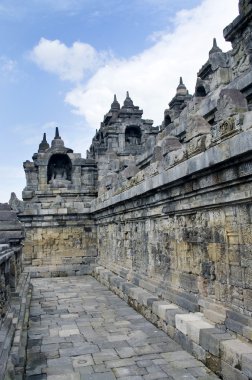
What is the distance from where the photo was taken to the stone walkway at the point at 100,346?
503 cm

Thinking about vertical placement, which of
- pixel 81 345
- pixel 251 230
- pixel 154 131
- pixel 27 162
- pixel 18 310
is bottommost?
pixel 81 345

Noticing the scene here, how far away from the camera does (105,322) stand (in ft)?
25.6

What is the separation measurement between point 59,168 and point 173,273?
46.5 feet

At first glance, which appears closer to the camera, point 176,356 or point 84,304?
point 176,356

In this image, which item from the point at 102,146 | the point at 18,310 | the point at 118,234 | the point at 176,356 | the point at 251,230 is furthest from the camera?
the point at 102,146

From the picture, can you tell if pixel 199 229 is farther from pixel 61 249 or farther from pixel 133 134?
pixel 133 134

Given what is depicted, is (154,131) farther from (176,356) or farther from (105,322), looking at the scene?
(176,356)

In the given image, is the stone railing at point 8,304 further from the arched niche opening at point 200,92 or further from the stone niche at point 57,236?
the stone niche at point 57,236

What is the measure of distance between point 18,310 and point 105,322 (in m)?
1.92

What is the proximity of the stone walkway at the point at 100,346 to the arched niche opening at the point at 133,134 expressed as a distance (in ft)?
44.9

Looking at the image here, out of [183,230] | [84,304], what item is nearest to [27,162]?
[84,304]

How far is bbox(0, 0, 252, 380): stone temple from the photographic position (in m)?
4.68

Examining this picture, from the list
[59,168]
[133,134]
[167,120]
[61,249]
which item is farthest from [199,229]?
[133,134]

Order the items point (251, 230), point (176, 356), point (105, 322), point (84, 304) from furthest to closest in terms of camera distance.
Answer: point (84, 304), point (105, 322), point (176, 356), point (251, 230)
